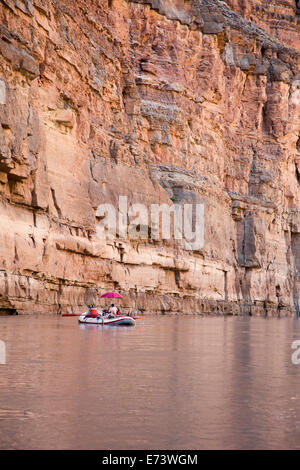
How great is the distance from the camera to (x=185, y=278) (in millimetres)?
54938

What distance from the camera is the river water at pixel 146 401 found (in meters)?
6.06

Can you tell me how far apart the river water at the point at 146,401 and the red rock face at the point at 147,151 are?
19.1 m

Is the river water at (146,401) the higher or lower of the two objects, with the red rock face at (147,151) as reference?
lower

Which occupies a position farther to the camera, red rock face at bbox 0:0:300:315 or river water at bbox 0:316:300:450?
red rock face at bbox 0:0:300:315

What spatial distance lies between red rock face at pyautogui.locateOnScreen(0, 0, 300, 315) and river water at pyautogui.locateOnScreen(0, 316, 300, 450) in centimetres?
1908

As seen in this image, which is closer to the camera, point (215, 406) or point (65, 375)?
point (215, 406)

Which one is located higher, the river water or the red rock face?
the red rock face

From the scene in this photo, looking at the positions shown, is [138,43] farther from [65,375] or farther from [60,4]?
[65,375]

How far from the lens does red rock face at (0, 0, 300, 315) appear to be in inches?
1358

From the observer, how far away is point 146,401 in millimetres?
8000

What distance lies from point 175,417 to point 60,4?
39.2 metres

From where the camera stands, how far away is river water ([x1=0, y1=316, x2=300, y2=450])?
606cm

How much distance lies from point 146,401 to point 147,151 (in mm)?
49419
